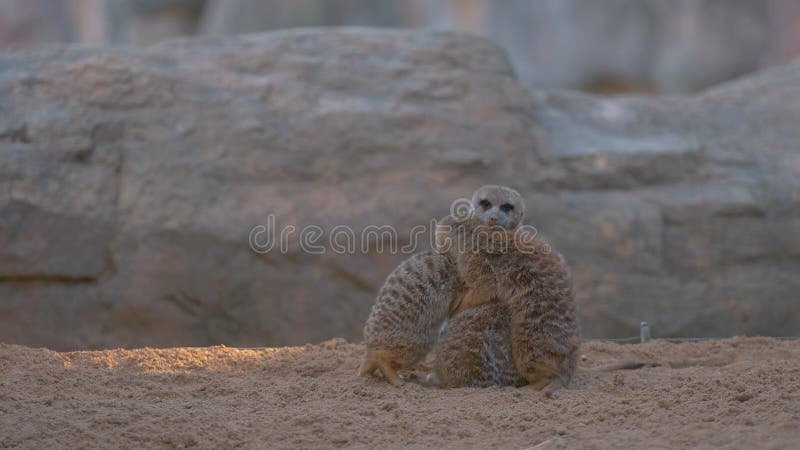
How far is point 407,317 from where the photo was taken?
370 cm

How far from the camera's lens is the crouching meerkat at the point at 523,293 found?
11.9 ft

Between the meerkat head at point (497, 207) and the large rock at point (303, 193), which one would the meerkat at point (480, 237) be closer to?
the meerkat head at point (497, 207)

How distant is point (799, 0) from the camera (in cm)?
1354

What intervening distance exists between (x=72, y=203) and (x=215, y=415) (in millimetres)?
2683

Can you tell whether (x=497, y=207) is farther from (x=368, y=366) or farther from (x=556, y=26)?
(x=556, y=26)

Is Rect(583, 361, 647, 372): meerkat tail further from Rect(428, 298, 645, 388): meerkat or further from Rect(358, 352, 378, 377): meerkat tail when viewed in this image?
Rect(358, 352, 378, 377): meerkat tail

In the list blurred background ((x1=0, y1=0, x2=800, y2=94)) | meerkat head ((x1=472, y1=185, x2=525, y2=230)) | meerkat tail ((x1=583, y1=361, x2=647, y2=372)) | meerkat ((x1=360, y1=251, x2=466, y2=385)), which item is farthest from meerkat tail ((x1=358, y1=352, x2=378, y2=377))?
blurred background ((x1=0, y1=0, x2=800, y2=94))

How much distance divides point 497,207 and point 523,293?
0.47 meters

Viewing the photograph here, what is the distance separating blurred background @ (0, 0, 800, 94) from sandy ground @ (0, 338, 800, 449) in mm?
12575

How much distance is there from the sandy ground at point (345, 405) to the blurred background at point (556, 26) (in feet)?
41.3

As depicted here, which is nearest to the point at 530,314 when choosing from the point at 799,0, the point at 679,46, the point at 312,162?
the point at 312,162

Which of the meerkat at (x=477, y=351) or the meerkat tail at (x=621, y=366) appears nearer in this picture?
the meerkat at (x=477, y=351)

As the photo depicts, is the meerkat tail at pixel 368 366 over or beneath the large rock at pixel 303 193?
beneath

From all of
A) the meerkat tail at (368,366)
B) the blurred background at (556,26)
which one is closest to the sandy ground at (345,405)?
the meerkat tail at (368,366)
